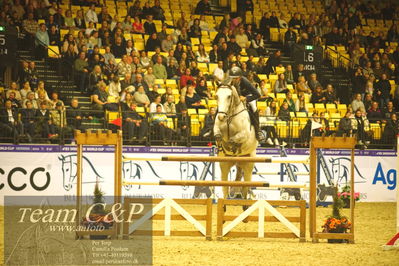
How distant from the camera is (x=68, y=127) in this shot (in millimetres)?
17359

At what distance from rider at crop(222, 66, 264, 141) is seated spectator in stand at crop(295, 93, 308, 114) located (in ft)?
23.2

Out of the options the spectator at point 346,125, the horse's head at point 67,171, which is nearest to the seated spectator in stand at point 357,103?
the spectator at point 346,125

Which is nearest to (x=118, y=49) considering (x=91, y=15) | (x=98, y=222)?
(x=91, y=15)

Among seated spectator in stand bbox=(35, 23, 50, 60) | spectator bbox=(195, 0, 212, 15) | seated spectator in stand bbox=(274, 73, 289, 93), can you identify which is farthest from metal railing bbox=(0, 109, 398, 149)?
spectator bbox=(195, 0, 212, 15)

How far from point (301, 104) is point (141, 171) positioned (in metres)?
5.99

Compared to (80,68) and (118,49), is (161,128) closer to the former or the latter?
(80,68)

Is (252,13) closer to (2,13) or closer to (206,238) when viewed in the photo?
(2,13)

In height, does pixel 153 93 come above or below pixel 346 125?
above

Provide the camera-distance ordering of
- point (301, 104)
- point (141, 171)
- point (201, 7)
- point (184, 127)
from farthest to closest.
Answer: point (201, 7)
point (301, 104)
point (184, 127)
point (141, 171)

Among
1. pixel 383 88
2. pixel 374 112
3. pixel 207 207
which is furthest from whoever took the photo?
pixel 383 88

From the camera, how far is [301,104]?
69.9 feet

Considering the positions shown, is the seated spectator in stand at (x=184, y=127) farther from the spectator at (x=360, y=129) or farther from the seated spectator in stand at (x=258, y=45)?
the seated spectator in stand at (x=258, y=45)

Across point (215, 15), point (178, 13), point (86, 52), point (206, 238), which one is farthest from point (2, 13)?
point (206, 238)

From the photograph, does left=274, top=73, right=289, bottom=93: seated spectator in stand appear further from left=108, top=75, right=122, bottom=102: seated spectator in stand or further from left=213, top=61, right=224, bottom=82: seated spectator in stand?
left=108, top=75, right=122, bottom=102: seated spectator in stand
